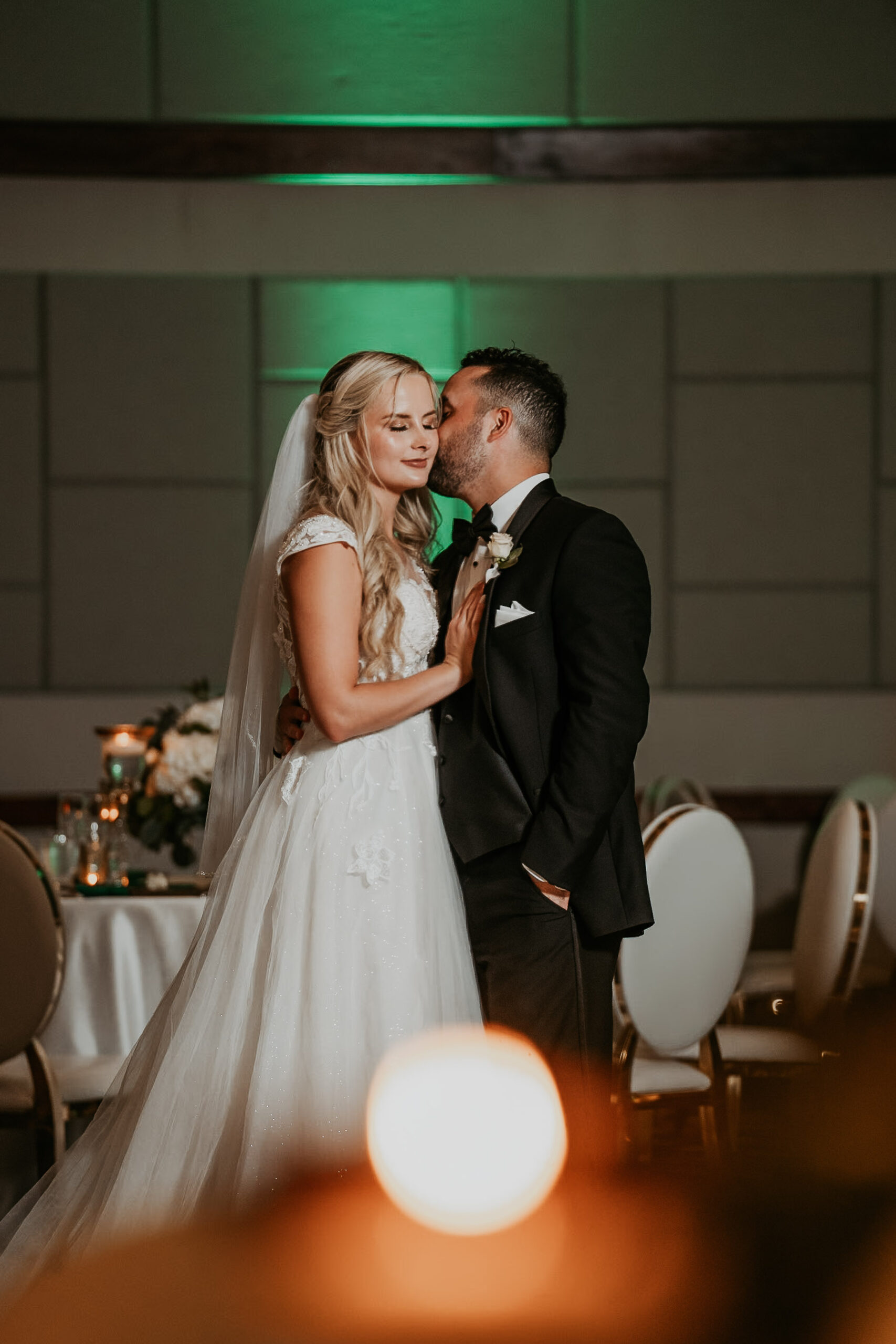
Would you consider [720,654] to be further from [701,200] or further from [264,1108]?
[264,1108]

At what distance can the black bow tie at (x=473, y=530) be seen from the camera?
2.20 m

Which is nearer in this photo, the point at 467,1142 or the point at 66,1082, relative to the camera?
the point at 467,1142

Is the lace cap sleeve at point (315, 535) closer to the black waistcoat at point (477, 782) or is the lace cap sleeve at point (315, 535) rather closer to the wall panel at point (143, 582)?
the black waistcoat at point (477, 782)

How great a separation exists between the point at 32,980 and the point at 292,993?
903 mm

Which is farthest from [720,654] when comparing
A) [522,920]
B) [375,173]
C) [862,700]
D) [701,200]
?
[522,920]

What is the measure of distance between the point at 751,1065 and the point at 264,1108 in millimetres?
1444

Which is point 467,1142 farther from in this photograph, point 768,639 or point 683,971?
point 768,639

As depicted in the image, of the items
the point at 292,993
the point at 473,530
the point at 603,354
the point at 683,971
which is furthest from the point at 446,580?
the point at 603,354

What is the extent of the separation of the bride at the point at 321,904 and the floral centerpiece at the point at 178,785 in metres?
1.04

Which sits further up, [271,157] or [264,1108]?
[271,157]

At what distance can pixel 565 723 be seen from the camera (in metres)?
2.03

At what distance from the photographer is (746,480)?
519cm

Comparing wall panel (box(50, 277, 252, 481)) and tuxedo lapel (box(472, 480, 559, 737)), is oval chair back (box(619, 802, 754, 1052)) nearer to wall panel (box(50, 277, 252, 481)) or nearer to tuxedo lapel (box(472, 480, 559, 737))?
tuxedo lapel (box(472, 480, 559, 737))

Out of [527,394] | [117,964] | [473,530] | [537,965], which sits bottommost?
[117,964]
